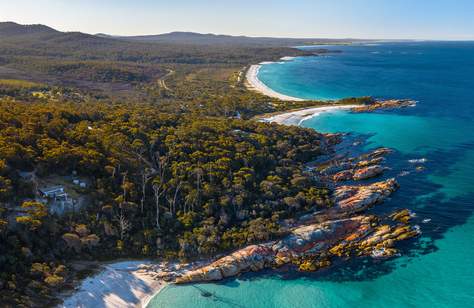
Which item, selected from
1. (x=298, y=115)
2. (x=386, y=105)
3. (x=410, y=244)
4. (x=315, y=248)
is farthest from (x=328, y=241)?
(x=386, y=105)

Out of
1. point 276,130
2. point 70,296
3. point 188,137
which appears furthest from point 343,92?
point 70,296

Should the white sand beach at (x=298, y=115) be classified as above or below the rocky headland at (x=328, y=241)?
above

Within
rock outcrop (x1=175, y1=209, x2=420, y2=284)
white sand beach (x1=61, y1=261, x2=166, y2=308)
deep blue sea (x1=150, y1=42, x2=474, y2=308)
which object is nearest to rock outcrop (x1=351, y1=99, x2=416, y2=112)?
deep blue sea (x1=150, y1=42, x2=474, y2=308)

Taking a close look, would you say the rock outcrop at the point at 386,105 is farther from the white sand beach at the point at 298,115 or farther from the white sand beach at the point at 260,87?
the white sand beach at the point at 260,87

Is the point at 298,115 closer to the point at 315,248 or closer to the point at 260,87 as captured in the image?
the point at 260,87

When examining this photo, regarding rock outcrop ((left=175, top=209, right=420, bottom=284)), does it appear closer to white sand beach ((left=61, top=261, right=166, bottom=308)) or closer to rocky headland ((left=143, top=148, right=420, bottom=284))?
rocky headland ((left=143, top=148, right=420, bottom=284))

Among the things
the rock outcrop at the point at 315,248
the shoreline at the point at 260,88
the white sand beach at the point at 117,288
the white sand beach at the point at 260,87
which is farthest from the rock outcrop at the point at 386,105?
the white sand beach at the point at 117,288

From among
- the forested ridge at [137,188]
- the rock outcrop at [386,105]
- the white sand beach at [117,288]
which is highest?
the rock outcrop at [386,105]
